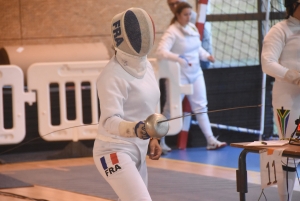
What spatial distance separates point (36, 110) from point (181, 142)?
5.32 feet

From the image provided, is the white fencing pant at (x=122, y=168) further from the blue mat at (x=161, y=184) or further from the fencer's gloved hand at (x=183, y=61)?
the fencer's gloved hand at (x=183, y=61)

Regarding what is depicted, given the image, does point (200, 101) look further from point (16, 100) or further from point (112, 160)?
point (112, 160)

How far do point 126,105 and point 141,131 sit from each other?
0.33 metres

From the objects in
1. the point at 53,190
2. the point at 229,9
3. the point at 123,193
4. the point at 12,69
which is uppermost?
the point at 229,9

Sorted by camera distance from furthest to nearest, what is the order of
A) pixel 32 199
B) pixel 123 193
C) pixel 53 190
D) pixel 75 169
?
pixel 75 169, pixel 53 190, pixel 32 199, pixel 123 193

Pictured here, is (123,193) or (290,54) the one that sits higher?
(290,54)

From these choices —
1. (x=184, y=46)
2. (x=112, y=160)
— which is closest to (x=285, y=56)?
(x=112, y=160)

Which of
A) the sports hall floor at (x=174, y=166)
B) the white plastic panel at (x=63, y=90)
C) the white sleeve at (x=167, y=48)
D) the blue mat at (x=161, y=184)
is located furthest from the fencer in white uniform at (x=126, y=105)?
the white plastic panel at (x=63, y=90)

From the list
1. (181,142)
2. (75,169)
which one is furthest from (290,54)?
(181,142)

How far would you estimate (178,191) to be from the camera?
4488 millimetres

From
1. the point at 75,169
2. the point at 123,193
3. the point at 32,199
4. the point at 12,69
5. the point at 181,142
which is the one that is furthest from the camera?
the point at 181,142

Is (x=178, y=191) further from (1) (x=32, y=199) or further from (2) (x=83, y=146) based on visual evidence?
(2) (x=83, y=146)

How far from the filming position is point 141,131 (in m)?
2.47

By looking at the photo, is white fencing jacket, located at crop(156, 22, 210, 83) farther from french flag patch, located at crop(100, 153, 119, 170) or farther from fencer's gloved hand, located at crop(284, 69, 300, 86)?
french flag patch, located at crop(100, 153, 119, 170)
